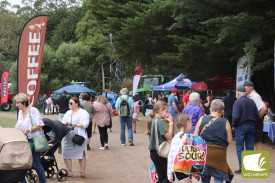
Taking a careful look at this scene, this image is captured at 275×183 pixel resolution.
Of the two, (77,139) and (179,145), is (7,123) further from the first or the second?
(179,145)

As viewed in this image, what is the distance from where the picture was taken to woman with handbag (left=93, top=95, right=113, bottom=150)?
1346cm

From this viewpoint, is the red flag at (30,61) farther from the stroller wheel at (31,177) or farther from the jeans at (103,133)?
the stroller wheel at (31,177)

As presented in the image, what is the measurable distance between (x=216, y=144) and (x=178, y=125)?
693 millimetres

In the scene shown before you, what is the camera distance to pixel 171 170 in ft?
19.0

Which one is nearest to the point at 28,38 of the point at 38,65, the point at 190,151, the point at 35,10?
the point at 38,65

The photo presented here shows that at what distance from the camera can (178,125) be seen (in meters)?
5.90

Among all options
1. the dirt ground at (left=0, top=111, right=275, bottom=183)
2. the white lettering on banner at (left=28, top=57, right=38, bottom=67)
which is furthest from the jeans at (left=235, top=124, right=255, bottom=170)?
the white lettering on banner at (left=28, top=57, right=38, bottom=67)

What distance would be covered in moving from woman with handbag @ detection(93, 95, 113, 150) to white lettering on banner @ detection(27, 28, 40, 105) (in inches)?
103

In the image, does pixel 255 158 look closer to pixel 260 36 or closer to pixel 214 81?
pixel 260 36

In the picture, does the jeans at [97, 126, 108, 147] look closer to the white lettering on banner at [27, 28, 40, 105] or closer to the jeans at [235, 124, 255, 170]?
the white lettering on banner at [27, 28, 40, 105]

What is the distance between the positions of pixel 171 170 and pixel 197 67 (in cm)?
1125

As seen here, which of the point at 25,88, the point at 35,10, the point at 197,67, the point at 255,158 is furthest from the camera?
the point at 35,10

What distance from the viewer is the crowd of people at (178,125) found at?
20.1ft

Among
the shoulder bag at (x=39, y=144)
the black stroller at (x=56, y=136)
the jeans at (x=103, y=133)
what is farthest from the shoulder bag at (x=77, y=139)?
the jeans at (x=103, y=133)
